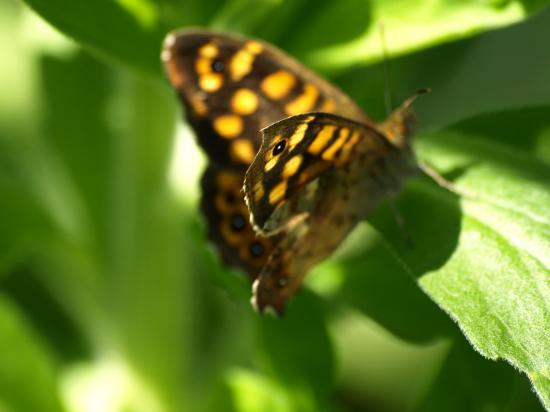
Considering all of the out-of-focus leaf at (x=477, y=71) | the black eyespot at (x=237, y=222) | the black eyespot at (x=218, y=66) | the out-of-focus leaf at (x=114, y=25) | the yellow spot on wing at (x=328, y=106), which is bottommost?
the out-of-focus leaf at (x=477, y=71)

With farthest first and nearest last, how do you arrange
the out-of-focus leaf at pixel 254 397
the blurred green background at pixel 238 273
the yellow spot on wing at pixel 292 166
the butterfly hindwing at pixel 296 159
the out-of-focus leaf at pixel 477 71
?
the out-of-focus leaf at pixel 477 71 < the out-of-focus leaf at pixel 254 397 < the blurred green background at pixel 238 273 < the yellow spot on wing at pixel 292 166 < the butterfly hindwing at pixel 296 159

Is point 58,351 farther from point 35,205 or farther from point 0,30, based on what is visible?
point 0,30

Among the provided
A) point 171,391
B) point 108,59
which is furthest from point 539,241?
point 171,391

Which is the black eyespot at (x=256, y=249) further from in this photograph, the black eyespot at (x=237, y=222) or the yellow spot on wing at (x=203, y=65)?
the yellow spot on wing at (x=203, y=65)

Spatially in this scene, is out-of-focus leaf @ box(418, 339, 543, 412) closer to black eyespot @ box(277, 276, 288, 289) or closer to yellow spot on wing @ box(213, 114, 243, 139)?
black eyespot @ box(277, 276, 288, 289)

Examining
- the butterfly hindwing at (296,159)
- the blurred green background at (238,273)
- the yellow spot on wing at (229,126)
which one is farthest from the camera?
the yellow spot on wing at (229,126)

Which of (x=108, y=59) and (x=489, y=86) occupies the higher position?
(x=108, y=59)

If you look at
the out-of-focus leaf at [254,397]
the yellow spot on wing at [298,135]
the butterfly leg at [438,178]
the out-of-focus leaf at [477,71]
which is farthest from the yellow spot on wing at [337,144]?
the out-of-focus leaf at [477,71]
